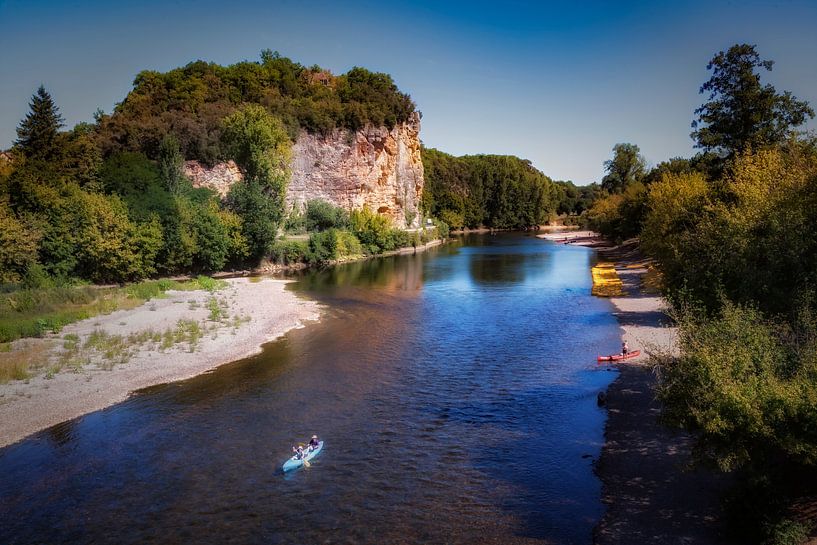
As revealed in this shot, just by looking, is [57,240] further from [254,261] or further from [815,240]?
[815,240]

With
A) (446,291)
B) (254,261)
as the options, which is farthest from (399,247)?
(446,291)

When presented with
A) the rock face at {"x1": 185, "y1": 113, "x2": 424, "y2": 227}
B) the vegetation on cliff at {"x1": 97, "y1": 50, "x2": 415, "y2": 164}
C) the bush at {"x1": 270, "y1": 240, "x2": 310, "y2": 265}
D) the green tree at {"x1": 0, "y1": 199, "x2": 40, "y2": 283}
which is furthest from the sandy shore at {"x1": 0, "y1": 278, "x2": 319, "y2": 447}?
the rock face at {"x1": 185, "y1": 113, "x2": 424, "y2": 227}

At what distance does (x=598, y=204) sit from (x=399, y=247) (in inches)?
1549

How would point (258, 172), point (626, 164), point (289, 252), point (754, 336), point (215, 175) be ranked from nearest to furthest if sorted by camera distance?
1. point (754, 336)
2. point (258, 172)
3. point (289, 252)
4. point (215, 175)
5. point (626, 164)

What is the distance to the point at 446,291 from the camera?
4319 centimetres

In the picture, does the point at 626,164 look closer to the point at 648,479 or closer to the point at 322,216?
the point at 322,216

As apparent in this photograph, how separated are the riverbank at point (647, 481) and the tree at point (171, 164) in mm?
45983

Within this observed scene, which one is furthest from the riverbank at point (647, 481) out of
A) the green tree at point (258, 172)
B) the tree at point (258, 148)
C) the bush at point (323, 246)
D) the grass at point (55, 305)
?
the tree at point (258, 148)

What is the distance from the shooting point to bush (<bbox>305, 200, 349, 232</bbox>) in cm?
6725

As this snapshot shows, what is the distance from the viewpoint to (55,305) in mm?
29484

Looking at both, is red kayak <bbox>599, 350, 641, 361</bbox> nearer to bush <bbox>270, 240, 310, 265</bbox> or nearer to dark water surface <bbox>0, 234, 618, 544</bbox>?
dark water surface <bbox>0, 234, 618, 544</bbox>

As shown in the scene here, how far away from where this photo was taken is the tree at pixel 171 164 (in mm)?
52219

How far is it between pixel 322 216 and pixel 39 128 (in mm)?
31205

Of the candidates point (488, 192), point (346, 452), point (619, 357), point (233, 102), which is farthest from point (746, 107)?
point (488, 192)
